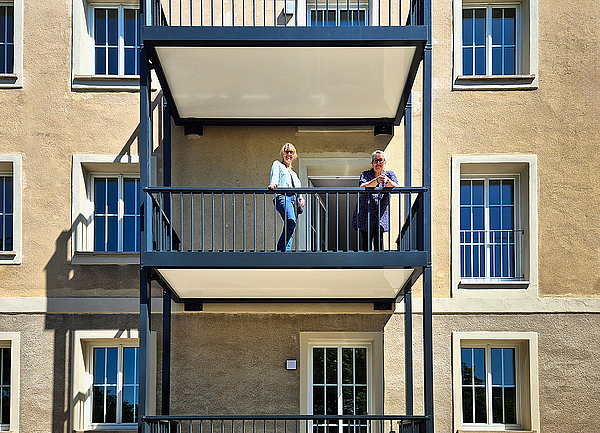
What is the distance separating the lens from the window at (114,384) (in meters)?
11.3

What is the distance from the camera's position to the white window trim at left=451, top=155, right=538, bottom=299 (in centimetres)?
1119

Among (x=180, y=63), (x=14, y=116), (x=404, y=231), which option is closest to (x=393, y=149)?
(x=404, y=231)

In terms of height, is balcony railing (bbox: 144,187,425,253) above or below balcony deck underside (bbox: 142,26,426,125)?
below

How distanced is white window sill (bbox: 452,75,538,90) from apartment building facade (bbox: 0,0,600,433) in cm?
3

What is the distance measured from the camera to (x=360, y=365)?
1145 centimetres

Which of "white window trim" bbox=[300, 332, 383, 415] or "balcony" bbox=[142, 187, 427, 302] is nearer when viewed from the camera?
"balcony" bbox=[142, 187, 427, 302]

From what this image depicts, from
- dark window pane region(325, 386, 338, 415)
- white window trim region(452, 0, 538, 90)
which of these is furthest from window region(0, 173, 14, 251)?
white window trim region(452, 0, 538, 90)

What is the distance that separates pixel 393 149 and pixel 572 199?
8.23 feet

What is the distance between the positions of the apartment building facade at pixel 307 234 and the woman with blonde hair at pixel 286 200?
40.8 inches

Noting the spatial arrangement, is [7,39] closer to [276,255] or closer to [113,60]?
[113,60]

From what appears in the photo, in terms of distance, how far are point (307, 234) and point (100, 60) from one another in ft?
12.8

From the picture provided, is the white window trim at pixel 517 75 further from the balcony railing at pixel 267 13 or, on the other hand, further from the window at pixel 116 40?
the window at pixel 116 40

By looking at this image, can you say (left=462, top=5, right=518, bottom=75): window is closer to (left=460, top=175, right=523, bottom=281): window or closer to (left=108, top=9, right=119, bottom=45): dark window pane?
(left=460, top=175, right=523, bottom=281): window

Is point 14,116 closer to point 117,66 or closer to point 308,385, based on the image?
point 117,66
